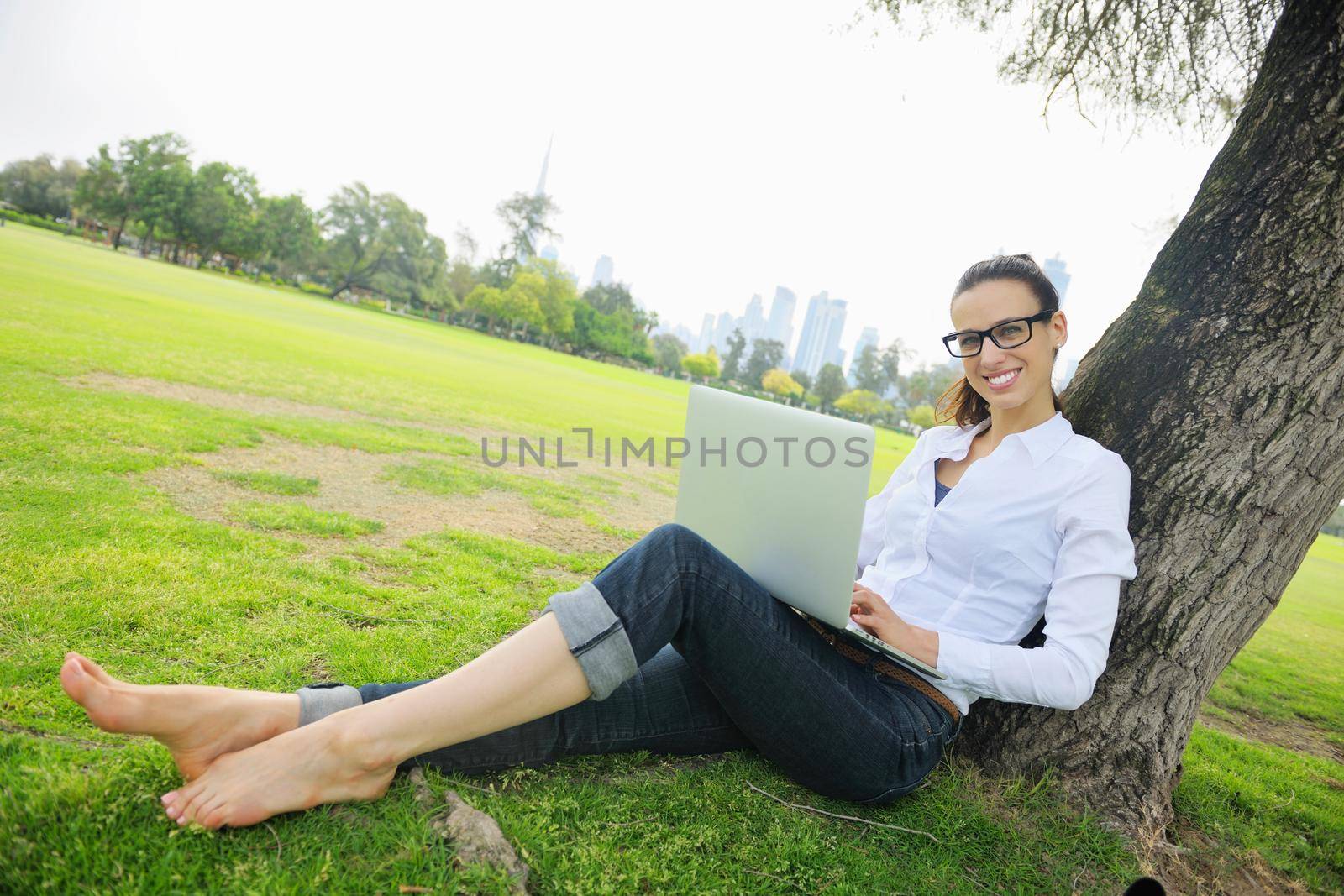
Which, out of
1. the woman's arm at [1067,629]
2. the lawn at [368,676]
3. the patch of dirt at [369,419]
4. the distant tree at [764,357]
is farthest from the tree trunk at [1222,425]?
the distant tree at [764,357]

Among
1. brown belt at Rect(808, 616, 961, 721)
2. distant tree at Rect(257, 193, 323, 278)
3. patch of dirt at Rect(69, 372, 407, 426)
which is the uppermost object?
distant tree at Rect(257, 193, 323, 278)

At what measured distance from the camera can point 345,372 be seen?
10.8 metres

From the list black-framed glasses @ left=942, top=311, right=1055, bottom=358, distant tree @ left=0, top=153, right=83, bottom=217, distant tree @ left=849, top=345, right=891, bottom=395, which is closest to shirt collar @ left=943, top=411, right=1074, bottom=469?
black-framed glasses @ left=942, top=311, right=1055, bottom=358

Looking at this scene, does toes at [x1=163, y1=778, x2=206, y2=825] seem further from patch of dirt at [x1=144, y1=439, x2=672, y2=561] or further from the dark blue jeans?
A: patch of dirt at [x1=144, y1=439, x2=672, y2=561]

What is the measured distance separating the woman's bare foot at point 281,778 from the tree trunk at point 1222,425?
1940 mm

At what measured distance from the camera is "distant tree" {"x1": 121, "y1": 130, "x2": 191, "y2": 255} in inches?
1965

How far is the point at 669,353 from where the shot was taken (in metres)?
101

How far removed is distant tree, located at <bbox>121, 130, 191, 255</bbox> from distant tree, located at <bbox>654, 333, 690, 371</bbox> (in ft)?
176

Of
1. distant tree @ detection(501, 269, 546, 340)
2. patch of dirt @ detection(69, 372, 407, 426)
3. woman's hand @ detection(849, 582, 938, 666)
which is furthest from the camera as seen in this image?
distant tree @ detection(501, 269, 546, 340)

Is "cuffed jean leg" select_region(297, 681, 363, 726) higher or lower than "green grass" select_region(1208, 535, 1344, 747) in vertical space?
higher

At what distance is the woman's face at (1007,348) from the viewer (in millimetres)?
2057

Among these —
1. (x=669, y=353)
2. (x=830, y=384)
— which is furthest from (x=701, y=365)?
(x=830, y=384)

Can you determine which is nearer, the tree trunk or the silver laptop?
the silver laptop

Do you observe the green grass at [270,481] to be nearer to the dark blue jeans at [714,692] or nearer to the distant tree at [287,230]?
the dark blue jeans at [714,692]
